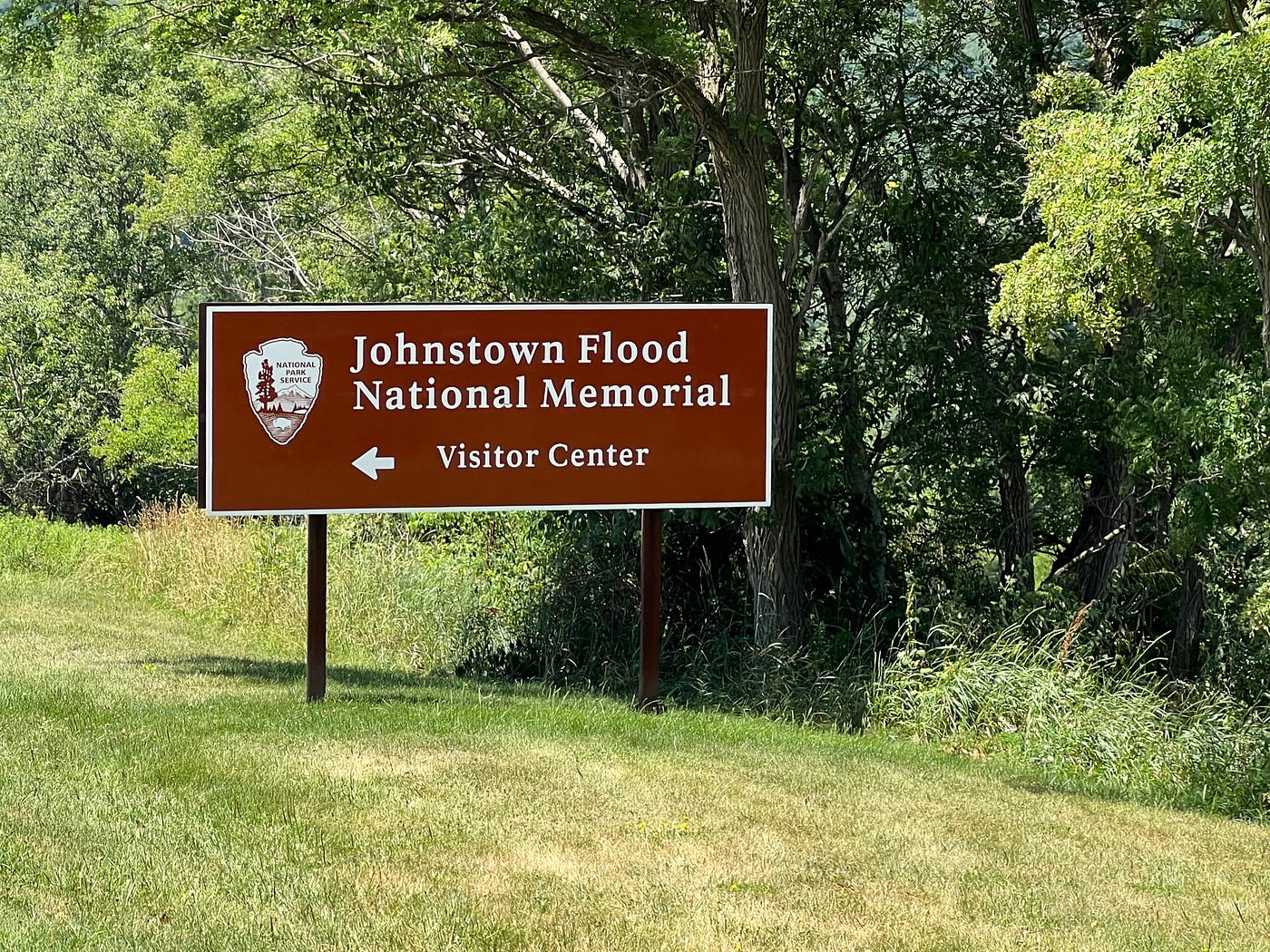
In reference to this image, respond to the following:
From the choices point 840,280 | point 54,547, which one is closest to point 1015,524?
point 840,280

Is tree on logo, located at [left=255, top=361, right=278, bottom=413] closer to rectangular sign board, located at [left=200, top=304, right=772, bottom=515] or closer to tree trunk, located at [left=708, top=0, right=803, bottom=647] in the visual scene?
rectangular sign board, located at [left=200, top=304, right=772, bottom=515]

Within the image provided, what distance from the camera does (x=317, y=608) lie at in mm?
11656

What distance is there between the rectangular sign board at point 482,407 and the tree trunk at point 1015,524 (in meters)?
5.16

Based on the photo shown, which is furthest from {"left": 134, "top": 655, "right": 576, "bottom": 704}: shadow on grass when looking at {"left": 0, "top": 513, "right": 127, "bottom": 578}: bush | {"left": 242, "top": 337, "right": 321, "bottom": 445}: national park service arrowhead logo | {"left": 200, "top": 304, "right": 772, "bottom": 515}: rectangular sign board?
{"left": 0, "top": 513, "right": 127, "bottom": 578}: bush

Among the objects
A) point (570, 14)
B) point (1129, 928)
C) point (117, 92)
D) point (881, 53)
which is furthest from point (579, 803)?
point (117, 92)

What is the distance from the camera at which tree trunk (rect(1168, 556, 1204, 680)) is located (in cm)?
1608

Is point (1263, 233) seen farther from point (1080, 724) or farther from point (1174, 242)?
point (1080, 724)

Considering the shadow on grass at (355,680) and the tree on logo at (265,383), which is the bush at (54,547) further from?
the tree on logo at (265,383)

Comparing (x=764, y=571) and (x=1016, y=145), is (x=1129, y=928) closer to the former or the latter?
(x=764, y=571)

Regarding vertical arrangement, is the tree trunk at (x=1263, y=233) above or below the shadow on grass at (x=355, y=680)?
above

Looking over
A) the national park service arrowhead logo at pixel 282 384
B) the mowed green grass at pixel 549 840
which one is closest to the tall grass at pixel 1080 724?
the mowed green grass at pixel 549 840

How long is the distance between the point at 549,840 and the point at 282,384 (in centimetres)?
501

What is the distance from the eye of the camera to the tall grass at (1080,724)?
423 inches

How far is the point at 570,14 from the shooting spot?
43.0ft
